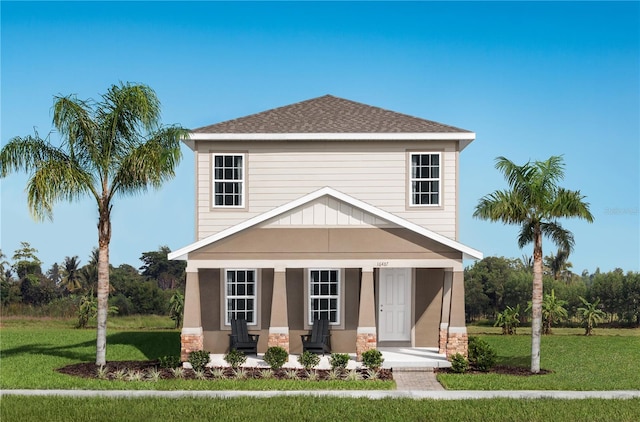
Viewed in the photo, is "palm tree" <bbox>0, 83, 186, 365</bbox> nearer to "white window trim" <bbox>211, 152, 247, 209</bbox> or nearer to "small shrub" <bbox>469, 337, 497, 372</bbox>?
"white window trim" <bbox>211, 152, 247, 209</bbox>

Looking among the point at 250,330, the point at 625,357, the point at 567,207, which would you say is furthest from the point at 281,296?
the point at 625,357

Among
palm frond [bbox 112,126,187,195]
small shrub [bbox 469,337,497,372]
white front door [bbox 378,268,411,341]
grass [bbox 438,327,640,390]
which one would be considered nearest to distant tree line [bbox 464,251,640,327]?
grass [bbox 438,327,640,390]

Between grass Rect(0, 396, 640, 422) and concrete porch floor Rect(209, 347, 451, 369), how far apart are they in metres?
4.33

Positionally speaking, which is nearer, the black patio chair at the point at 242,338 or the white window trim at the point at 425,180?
the black patio chair at the point at 242,338

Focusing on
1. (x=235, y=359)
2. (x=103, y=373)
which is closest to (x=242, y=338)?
(x=235, y=359)

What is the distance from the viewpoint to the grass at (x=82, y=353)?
16.2m

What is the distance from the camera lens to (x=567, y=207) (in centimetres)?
1844

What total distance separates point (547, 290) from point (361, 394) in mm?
25253

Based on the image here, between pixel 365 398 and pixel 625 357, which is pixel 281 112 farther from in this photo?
pixel 625 357

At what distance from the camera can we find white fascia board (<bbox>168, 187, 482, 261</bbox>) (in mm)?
18984

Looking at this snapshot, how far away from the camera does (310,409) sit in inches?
533

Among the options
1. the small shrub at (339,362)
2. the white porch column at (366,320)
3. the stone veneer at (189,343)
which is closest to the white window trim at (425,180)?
the white porch column at (366,320)

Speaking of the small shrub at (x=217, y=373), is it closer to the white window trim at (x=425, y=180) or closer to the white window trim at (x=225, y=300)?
the white window trim at (x=225, y=300)

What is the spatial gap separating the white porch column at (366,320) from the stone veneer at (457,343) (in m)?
1.99
